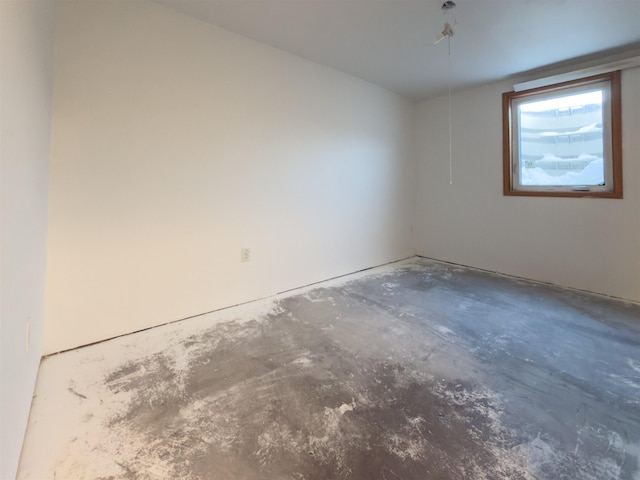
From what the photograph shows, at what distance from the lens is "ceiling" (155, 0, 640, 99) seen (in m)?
2.21

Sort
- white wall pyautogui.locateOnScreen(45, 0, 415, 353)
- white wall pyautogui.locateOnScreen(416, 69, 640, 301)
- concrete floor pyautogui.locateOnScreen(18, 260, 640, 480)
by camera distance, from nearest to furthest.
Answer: concrete floor pyautogui.locateOnScreen(18, 260, 640, 480) < white wall pyautogui.locateOnScreen(45, 0, 415, 353) < white wall pyautogui.locateOnScreen(416, 69, 640, 301)

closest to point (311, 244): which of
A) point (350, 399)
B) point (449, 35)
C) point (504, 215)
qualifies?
point (350, 399)

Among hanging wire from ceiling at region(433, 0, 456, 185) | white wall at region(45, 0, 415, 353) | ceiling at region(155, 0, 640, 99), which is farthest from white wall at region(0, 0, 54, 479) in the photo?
hanging wire from ceiling at region(433, 0, 456, 185)

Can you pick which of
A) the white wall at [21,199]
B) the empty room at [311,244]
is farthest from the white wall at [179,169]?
the white wall at [21,199]

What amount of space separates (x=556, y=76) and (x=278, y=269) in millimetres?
3416

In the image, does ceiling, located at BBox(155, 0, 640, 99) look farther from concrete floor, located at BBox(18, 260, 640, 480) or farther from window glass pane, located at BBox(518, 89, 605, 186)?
concrete floor, located at BBox(18, 260, 640, 480)

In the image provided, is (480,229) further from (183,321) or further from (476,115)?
(183,321)

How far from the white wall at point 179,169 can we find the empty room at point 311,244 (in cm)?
2

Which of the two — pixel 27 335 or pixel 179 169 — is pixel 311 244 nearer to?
pixel 179 169

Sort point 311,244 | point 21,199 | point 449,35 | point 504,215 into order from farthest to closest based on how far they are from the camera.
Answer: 1. point 504,215
2. point 311,244
3. point 449,35
4. point 21,199

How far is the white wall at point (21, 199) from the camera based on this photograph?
1028mm

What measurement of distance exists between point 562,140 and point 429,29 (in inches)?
77.1

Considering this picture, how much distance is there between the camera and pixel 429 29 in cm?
252

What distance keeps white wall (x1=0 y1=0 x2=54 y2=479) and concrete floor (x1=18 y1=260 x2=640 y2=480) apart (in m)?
0.24
